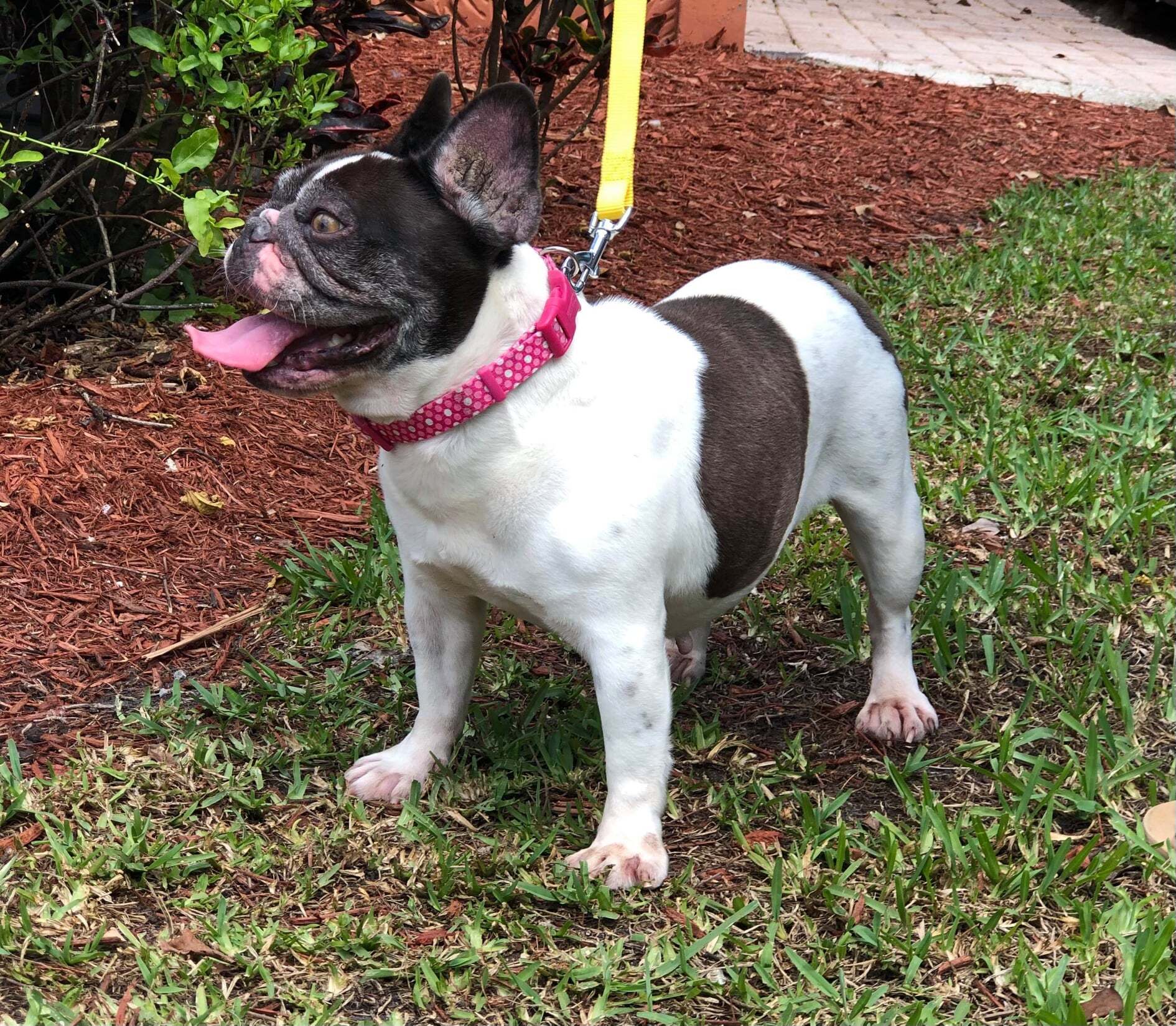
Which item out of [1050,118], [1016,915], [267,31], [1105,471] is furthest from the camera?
[1050,118]

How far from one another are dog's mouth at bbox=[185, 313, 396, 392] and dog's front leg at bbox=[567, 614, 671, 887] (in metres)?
0.80

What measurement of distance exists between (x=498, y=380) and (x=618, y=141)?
0.86 m

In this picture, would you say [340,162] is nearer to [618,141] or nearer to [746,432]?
[618,141]

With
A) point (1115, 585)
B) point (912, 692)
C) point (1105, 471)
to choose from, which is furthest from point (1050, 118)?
point (912, 692)

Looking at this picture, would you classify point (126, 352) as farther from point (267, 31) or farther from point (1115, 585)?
point (1115, 585)

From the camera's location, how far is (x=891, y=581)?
3.76m

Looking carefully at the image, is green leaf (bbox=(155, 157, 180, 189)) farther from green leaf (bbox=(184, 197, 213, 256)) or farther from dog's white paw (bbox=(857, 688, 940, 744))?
dog's white paw (bbox=(857, 688, 940, 744))

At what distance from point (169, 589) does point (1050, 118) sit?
804cm

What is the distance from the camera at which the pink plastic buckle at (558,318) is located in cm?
287

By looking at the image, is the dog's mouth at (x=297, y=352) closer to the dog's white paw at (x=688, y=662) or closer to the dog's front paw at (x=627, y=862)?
the dog's front paw at (x=627, y=862)

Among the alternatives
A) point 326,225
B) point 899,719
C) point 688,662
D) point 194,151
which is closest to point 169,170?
point 194,151

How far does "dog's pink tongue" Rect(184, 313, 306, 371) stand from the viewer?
9.12 feet

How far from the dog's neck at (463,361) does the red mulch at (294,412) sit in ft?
4.61

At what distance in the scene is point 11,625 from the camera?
13.1 feet
